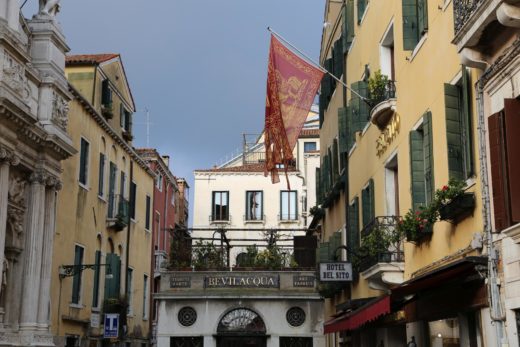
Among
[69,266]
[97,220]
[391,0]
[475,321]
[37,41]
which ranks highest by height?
[37,41]

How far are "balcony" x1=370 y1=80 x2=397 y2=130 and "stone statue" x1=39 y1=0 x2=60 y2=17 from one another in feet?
38.9

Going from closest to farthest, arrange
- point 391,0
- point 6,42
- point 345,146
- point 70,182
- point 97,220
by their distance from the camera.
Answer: point 391,0 < point 6,42 < point 345,146 < point 70,182 < point 97,220

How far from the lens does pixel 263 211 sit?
5081 centimetres

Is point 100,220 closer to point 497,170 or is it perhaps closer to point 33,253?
point 33,253

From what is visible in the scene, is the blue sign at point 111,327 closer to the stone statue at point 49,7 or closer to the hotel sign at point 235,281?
the hotel sign at point 235,281

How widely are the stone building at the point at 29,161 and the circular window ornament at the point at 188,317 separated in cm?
1038

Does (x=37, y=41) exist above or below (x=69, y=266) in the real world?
above

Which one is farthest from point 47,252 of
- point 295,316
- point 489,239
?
point 489,239

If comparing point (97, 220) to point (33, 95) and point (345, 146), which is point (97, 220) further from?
point (345, 146)

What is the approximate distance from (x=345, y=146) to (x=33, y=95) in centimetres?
889

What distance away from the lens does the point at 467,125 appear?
1094 cm

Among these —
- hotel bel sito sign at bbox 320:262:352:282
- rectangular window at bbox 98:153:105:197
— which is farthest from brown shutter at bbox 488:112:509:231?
rectangular window at bbox 98:153:105:197

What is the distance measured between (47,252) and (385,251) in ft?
36.1

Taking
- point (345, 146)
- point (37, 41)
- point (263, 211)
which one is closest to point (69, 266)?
point (37, 41)
